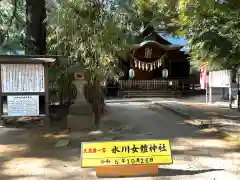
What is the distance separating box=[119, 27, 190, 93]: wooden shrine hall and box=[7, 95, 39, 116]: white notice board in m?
16.3

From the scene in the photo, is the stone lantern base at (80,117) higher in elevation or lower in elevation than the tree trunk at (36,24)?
lower

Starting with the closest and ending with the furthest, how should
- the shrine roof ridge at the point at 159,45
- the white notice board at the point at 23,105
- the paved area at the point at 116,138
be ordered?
the paved area at the point at 116,138 < the white notice board at the point at 23,105 < the shrine roof ridge at the point at 159,45

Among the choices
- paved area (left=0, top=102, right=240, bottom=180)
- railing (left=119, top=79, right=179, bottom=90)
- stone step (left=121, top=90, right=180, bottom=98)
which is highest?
railing (left=119, top=79, right=179, bottom=90)

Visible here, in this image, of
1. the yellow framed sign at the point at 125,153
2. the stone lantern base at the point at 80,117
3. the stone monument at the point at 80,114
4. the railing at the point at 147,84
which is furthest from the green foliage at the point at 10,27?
the railing at the point at 147,84

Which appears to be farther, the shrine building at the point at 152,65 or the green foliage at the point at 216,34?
the shrine building at the point at 152,65

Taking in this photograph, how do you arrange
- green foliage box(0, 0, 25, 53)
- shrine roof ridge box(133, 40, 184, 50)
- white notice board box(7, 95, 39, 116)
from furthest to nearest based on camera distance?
shrine roof ridge box(133, 40, 184, 50), green foliage box(0, 0, 25, 53), white notice board box(7, 95, 39, 116)

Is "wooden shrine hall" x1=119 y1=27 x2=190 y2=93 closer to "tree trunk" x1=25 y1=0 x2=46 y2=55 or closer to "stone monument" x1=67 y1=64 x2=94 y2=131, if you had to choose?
"tree trunk" x1=25 y1=0 x2=46 y2=55

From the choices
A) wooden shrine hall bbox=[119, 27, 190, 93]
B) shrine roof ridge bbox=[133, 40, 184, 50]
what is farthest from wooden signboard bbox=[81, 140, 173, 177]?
wooden shrine hall bbox=[119, 27, 190, 93]

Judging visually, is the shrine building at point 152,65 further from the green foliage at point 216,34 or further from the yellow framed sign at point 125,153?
the yellow framed sign at point 125,153

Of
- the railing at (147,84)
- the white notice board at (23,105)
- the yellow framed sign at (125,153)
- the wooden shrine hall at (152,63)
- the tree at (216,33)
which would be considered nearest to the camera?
the yellow framed sign at (125,153)

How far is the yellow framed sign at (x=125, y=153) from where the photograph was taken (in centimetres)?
541

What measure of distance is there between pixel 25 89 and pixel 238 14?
644 centimetres

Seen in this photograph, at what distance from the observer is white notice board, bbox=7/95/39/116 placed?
1002 centimetres

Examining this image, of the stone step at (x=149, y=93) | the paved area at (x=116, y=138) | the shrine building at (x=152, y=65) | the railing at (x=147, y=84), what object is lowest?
the paved area at (x=116, y=138)
